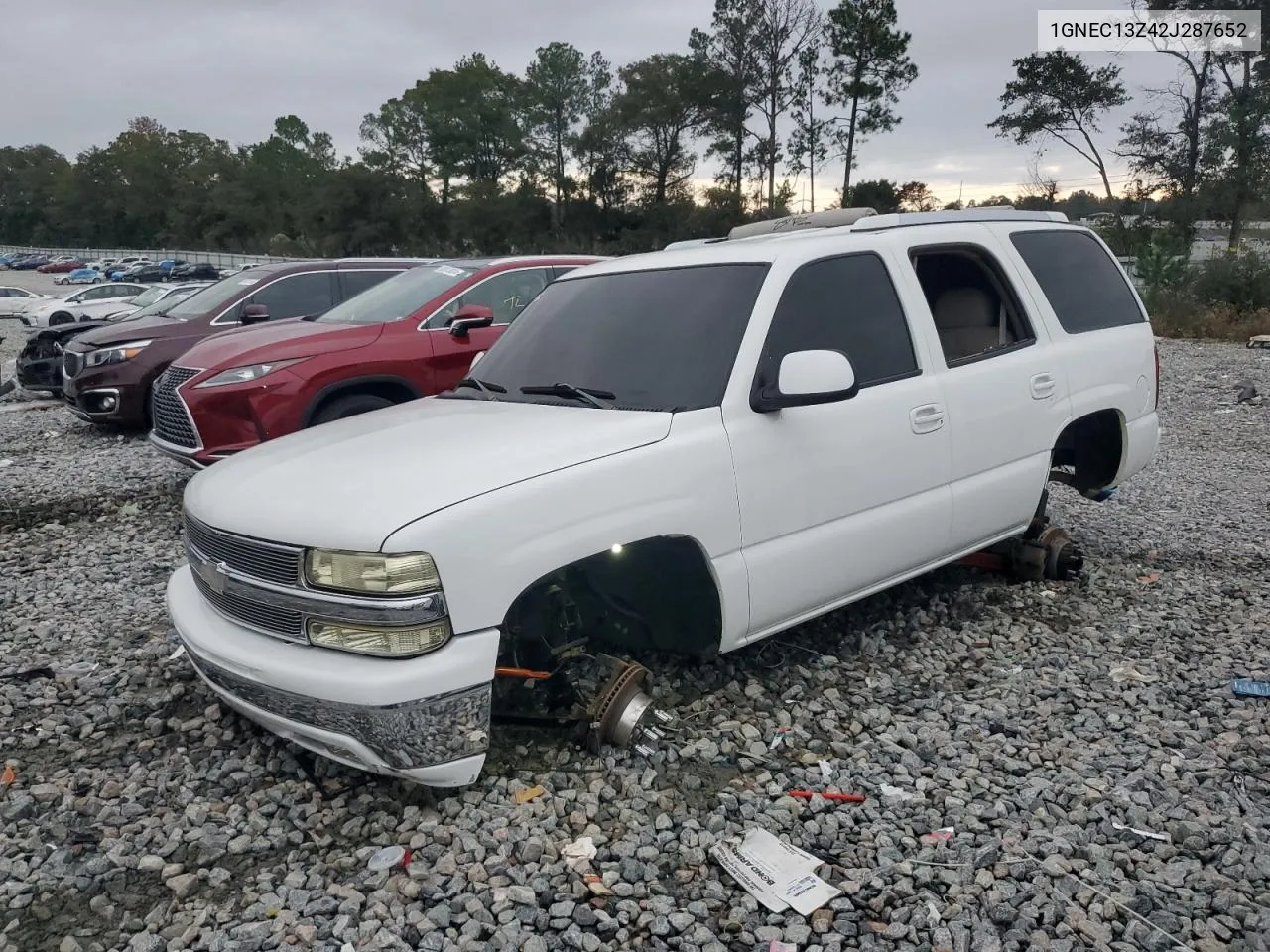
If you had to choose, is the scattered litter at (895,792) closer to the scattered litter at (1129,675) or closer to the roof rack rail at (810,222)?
the scattered litter at (1129,675)

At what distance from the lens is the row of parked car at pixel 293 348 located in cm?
650

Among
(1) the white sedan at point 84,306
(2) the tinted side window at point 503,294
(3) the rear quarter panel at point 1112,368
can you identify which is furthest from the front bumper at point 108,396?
(1) the white sedan at point 84,306

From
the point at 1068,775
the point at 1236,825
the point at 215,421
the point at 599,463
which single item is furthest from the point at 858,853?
the point at 215,421

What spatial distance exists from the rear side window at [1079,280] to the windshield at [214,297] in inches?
315

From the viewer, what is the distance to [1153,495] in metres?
7.33

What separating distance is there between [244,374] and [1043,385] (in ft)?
16.8

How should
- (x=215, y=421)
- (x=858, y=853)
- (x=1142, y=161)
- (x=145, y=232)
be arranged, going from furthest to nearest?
(x=145, y=232) < (x=1142, y=161) < (x=215, y=421) < (x=858, y=853)

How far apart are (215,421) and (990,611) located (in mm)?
5131

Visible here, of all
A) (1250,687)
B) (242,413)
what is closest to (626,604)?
(1250,687)

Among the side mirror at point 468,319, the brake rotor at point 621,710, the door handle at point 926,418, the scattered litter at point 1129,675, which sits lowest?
the scattered litter at point 1129,675

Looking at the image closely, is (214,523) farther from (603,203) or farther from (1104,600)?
(603,203)

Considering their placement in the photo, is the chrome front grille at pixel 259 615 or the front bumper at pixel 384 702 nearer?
the front bumper at pixel 384 702

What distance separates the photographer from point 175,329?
968 centimetres

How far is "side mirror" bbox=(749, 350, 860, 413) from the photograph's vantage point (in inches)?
131
